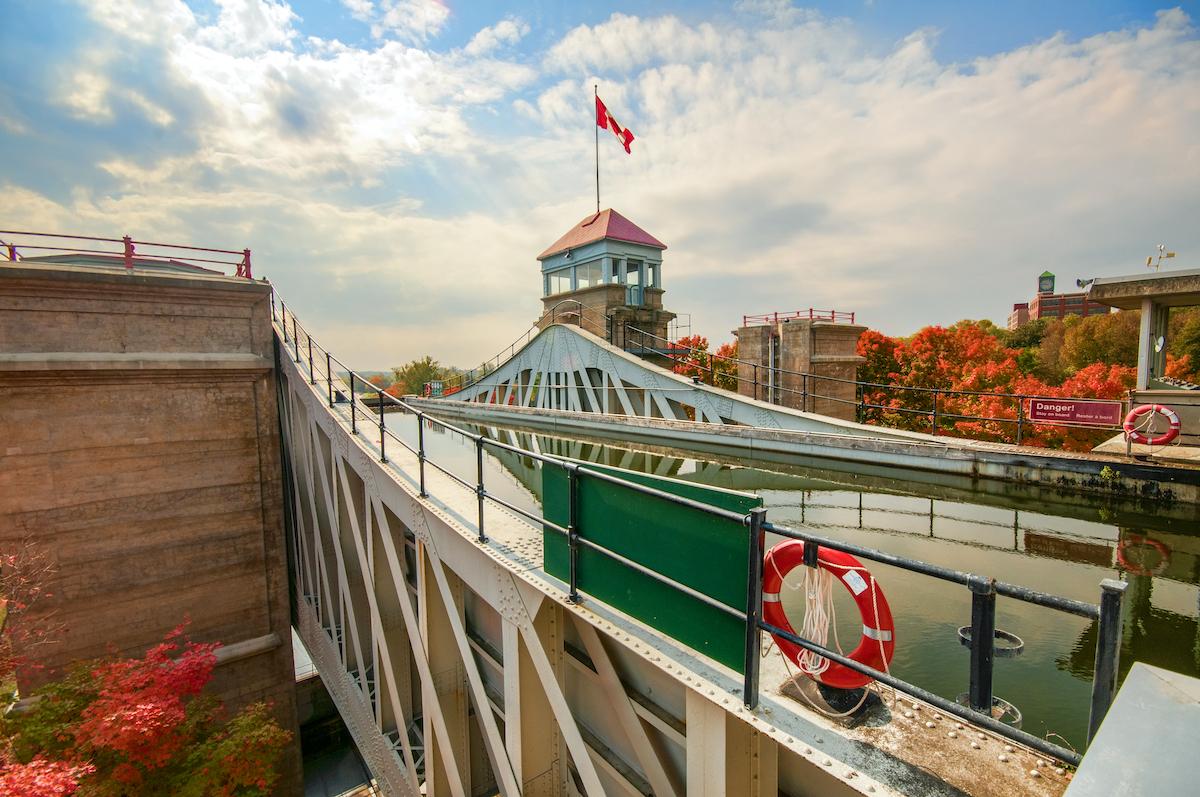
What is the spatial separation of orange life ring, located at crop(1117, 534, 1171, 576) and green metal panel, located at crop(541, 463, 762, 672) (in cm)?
495

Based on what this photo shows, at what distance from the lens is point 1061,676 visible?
11.1 feet

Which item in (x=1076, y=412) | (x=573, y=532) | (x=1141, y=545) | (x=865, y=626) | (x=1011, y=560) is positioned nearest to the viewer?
(x=865, y=626)

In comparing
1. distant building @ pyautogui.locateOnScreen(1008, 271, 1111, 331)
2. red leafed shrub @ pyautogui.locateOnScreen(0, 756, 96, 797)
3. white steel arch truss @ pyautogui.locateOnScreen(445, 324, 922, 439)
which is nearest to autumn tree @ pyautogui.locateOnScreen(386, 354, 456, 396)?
white steel arch truss @ pyautogui.locateOnScreen(445, 324, 922, 439)

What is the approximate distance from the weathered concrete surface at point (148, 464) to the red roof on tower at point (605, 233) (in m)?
16.6

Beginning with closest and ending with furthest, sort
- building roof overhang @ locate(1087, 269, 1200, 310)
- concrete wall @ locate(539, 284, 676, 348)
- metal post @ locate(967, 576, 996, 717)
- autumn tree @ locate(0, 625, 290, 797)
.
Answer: metal post @ locate(967, 576, 996, 717) → building roof overhang @ locate(1087, 269, 1200, 310) → autumn tree @ locate(0, 625, 290, 797) → concrete wall @ locate(539, 284, 676, 348)

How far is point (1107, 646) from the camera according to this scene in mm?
1437

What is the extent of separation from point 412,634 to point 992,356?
2620 centimetres

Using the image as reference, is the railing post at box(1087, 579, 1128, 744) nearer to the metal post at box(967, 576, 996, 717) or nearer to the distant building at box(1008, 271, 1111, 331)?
the metal post at box(967, 576, 996, 717)

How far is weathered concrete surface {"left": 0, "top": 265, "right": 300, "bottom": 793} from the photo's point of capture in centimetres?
1146

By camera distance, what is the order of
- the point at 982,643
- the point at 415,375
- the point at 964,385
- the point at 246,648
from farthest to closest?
the point at 415,375 → the point at 964,385 → the point at 246,648 → the point at 982,643

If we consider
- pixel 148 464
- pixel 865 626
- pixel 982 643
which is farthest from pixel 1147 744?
pixel 148 464

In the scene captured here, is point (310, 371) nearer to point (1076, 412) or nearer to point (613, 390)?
point (613, 390)

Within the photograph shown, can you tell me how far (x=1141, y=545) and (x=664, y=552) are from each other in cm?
597

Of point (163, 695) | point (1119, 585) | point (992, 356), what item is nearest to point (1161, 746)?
point (1119, 585)
